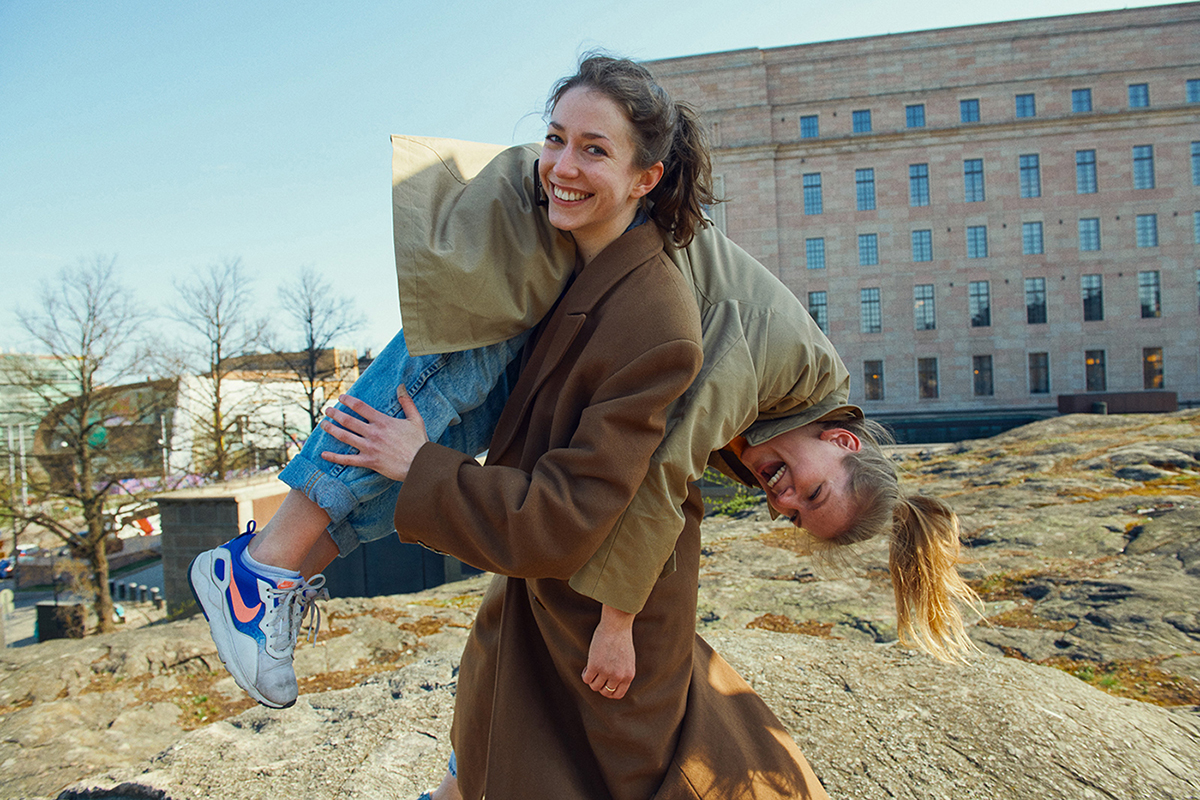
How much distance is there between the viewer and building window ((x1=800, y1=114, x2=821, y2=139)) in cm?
3894

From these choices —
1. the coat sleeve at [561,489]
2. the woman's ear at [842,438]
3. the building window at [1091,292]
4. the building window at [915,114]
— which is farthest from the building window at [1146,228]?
the coat sleeve at [561,489]

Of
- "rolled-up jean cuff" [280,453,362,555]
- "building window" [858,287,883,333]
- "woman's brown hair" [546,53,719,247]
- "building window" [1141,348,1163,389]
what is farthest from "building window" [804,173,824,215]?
"rolled-up jean cuff" [280,453,362,555]

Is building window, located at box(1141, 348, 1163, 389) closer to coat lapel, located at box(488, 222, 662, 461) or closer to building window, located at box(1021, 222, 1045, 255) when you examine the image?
building window, located at box(1021, 222, 1045, 255)

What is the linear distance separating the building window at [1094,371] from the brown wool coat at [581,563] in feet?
141

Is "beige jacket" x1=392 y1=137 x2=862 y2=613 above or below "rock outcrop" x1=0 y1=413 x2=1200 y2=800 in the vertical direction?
above

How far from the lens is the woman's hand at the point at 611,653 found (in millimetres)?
2010

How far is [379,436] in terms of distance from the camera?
199cm

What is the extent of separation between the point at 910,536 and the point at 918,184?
41.4 m

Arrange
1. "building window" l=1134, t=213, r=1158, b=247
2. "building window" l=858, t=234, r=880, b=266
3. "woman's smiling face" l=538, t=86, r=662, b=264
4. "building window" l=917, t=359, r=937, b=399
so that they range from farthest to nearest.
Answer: "building window" l=858, t=234, r=880, b=266 < "building window" l=917, t=359, r=937, b=399 < "building window" l=1134, t=213, r=1158, b=247 < "woman's smiling face" l=538, t=86, r=662, b=264

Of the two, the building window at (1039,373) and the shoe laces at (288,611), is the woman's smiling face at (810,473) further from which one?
the building window at (1039,373)

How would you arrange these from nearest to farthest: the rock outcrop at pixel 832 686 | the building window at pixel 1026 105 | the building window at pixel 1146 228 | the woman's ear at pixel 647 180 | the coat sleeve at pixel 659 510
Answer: the coat sleeve at pixel 659 510, the woman's ear at pixel 647 180, the rock outcrop at pixel 832 686, the building window at pixel 1146 228, the building window at pixel 1026 105

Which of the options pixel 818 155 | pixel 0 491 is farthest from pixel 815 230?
pixel 0 491

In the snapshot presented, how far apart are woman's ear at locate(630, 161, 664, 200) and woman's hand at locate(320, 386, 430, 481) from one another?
0.94 meters

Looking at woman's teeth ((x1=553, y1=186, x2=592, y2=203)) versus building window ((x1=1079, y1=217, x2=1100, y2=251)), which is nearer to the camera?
woman's teeth ((x1=553, y1=186, x2=592, y2=203))
